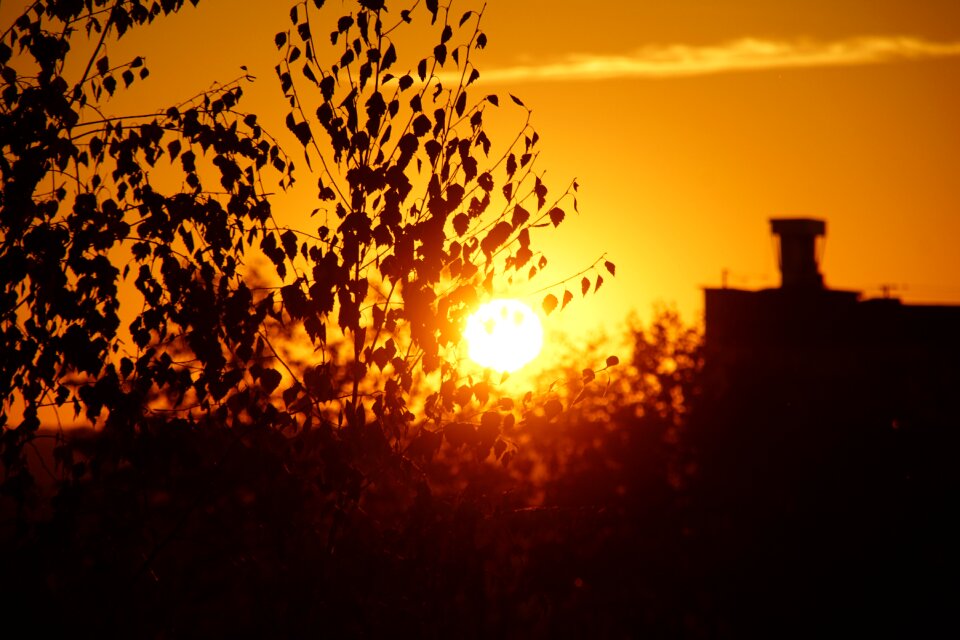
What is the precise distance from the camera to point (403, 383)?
22.5 feet

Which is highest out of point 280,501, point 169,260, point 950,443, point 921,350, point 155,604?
point 921,350

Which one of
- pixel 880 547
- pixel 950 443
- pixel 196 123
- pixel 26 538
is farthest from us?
pixel 950 443

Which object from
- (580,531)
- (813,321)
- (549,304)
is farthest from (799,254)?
(549,304)

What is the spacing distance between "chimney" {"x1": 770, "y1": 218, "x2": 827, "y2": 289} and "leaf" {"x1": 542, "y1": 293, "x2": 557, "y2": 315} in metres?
45.6

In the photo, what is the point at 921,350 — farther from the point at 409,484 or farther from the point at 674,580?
the point at 409,484

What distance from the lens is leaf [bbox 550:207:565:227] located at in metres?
7.06

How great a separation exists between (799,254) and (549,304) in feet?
156

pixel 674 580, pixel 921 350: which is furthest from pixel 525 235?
pixel 921 350

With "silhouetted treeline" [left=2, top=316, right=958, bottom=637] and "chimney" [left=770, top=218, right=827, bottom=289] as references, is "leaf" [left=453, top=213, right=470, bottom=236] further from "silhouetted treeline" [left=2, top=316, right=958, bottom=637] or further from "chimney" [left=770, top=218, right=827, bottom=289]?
"chimney" [left=770, top=218, right=827, bottom=289]

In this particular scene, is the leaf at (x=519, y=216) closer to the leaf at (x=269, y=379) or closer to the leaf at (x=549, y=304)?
the leaf at (x=549, y=304)

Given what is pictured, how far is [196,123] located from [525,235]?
220 centimetres

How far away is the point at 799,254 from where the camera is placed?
172 ft

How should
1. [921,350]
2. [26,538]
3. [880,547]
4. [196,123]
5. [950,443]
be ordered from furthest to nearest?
[921,350], [950,443], [880,547], [196,123], [26,538]

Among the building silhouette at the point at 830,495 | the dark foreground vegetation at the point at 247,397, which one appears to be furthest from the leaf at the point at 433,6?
the building silhouette at the point at 830,495
